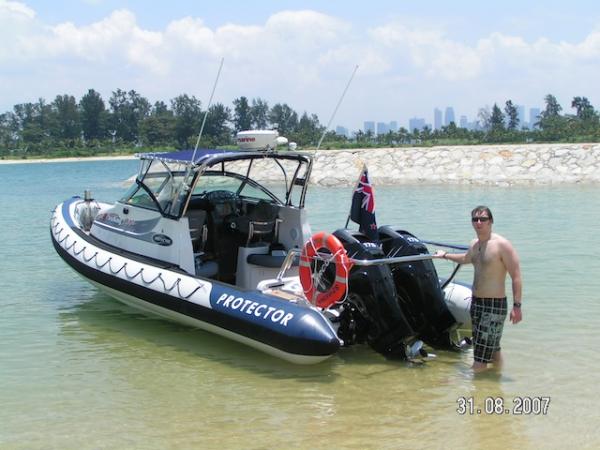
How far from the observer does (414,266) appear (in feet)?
20.9

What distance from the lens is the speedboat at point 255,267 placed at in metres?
6.10

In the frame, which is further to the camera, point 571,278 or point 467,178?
point 467,178

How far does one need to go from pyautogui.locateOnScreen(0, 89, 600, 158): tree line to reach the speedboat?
92.0 feet

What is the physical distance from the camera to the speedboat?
6098 millimetres

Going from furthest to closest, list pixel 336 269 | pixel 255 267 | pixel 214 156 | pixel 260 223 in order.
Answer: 1. pixel 260 223
2. pixel 255 267
3. pixel 214 156
4. pixel 336 269

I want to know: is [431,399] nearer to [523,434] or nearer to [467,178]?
[523,434]

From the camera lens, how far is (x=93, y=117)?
94.6 metres

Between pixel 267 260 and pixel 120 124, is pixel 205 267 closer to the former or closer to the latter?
pixel 267 260

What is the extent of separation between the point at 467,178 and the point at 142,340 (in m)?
20.0

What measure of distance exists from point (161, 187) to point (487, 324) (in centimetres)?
389

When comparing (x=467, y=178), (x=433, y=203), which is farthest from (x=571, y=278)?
(x=467, y=178)

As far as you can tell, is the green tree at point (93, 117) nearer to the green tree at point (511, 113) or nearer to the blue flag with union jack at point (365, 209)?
the green tree at point (511, 113)
